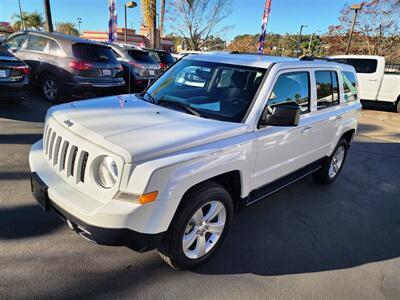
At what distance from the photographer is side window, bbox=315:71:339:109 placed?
12.9 feet

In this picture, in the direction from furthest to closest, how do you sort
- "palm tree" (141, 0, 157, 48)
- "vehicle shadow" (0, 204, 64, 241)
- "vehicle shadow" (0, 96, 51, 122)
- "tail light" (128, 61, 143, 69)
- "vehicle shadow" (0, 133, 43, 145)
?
"palm tree" (141, 0, 157, 48)
"tail light" (128, 61, 143, 69)
"vehicle shadow" (0, 96, 51, 122)
"vehicle shadow" (0, 133, 43, 145)
"vehicle shadow" (0, 204, 64, 241)

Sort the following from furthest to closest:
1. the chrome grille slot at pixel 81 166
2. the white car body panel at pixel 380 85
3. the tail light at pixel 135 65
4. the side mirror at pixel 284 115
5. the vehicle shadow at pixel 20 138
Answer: the white car body panel at pixel 380 85 < the tail light at pixel 135 65 < the vehicle shadow at pixel 20 138 < the side mirror at pixel 284 115 < the chrome grille slot at pixel 81 166

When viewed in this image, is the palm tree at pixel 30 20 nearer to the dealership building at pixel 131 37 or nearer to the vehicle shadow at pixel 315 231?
the dealership building at pixel 131 37

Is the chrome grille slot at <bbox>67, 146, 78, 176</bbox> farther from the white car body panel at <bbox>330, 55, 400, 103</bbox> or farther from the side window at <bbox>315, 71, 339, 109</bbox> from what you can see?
the white car body panel at <bbox>330, 55, 400, 103</bbox>

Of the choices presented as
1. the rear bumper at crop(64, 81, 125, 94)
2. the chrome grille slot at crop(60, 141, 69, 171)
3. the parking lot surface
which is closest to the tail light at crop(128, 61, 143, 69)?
the rear bumper at crop(64, 81, 125, 94)

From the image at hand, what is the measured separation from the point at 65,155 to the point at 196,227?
1.21 meters

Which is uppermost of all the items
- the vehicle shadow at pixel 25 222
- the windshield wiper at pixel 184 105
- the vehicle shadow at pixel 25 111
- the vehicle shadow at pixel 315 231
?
the windshield wiper at pixel 184 105

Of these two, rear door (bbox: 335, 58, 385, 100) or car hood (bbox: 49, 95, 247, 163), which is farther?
rear door (bbox: 335, 58, 385, 100)

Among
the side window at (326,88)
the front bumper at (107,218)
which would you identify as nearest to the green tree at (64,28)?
the side window at (326,88)

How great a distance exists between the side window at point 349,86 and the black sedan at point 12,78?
19.7 feet

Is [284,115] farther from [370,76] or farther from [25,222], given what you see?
[370,76]

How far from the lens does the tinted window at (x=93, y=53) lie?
7750mm

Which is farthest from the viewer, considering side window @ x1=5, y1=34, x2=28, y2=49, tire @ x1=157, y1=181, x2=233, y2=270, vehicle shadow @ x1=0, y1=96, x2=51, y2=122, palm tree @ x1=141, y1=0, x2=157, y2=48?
palm tree @ x1=141, y1=0, x2=157, y2=48

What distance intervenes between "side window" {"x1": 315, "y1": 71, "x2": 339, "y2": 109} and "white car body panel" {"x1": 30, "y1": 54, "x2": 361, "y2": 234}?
35 centimetres
